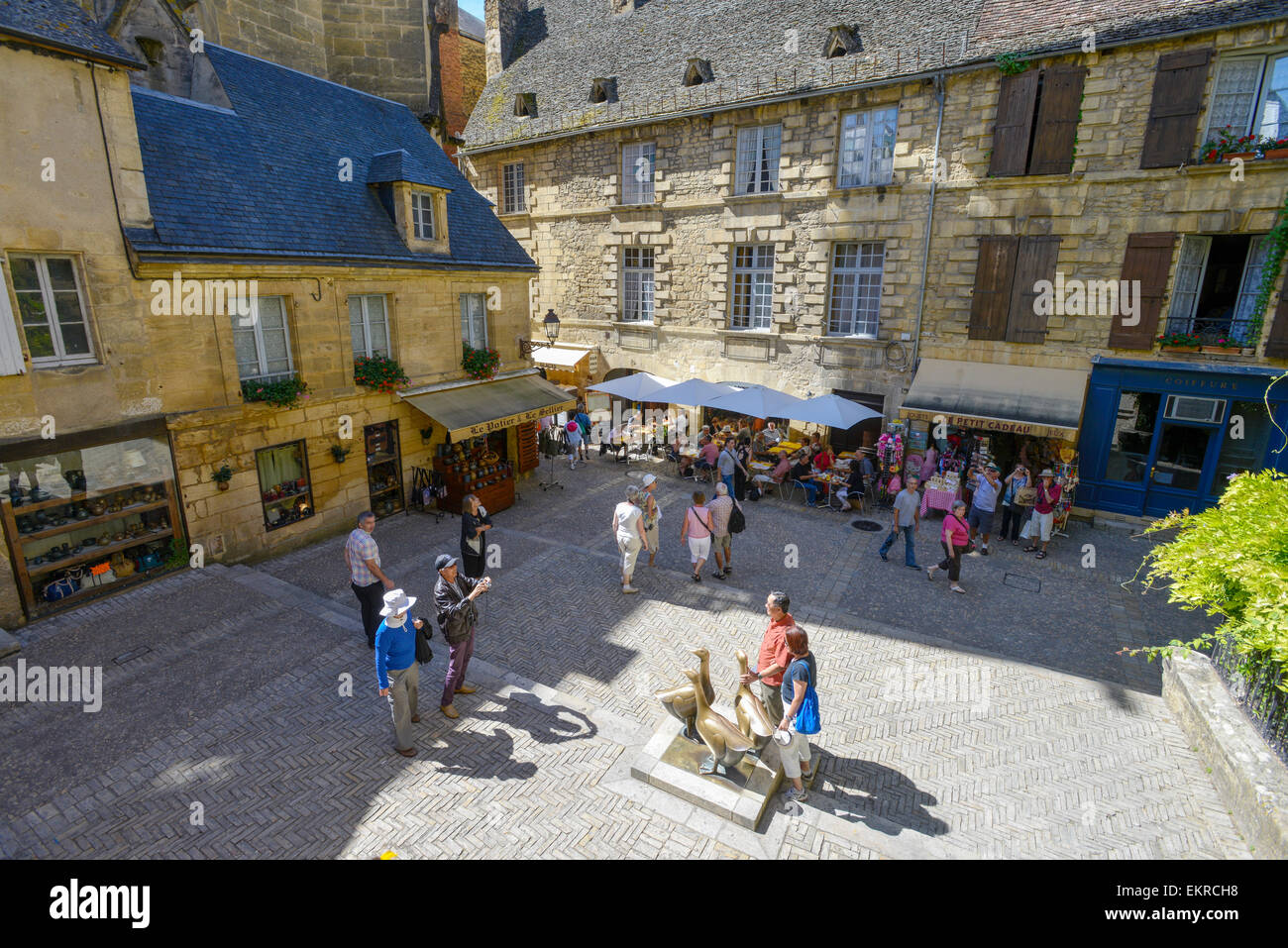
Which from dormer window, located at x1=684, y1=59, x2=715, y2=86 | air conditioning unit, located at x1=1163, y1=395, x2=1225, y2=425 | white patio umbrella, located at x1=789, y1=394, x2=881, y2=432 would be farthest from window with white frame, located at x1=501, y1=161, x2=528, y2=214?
air conditioning unit, located at x1=1163, y1=395, x2=1225, y2=425

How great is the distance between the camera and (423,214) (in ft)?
45.0

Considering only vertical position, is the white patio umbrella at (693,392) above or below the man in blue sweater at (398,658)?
above

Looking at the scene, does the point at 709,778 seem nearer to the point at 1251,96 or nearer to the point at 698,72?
the point at 1251,96

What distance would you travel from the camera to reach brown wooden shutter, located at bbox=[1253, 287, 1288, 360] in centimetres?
1198

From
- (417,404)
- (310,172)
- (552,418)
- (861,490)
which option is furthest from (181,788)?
(552,418)

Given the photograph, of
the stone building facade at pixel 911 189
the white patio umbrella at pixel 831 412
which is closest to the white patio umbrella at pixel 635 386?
the stone building facade at pixel 911 189

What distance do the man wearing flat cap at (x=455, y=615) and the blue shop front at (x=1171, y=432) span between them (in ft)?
44.4

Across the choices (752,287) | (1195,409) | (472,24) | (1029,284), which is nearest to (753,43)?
(752,287)

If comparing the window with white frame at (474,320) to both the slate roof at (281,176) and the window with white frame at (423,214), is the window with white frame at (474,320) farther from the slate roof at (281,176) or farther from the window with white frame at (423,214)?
the window with white frame at (423,214)

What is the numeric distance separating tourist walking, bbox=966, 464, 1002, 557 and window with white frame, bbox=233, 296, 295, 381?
1252 cm

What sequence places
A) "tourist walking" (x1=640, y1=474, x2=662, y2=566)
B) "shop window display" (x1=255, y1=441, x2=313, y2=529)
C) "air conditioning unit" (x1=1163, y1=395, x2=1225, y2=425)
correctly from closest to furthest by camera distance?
"tourist walking" (x1=640, y1=474, x2=662, y2=566) < "shop window display" (x1=255, y1=441, x2=313, y2=529) < "air conditioning unit" (x1=1163, y1=395, x2=1225, y2=425)

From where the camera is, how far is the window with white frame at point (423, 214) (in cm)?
1353

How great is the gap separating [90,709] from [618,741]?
18.8ft

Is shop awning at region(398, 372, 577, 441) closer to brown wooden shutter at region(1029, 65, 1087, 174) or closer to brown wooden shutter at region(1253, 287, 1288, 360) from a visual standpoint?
brown wooden shutter at region(1029, 65, 1087, 174)
